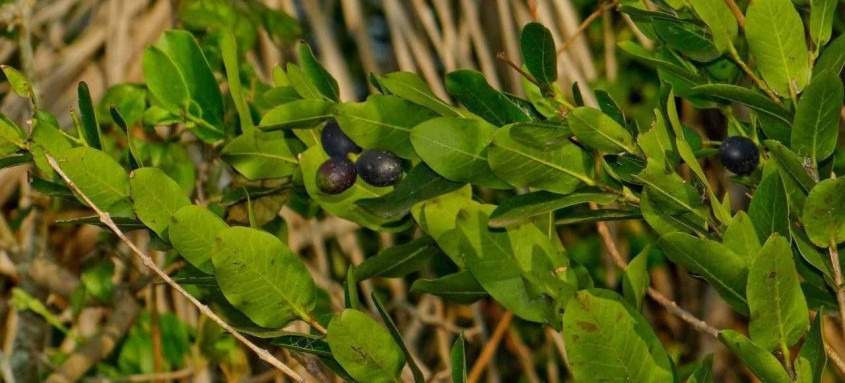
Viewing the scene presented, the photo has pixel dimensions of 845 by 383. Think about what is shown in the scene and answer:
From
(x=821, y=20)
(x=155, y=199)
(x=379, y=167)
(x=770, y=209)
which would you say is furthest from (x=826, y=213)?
(x=155, y=199)

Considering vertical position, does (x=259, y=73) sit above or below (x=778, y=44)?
below

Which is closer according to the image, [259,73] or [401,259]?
[401,259]

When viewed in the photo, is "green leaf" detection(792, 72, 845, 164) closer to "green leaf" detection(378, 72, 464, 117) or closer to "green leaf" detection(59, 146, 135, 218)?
"green leaf" detection(378, 72, 464, 117)

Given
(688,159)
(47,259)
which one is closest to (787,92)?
(688,159)

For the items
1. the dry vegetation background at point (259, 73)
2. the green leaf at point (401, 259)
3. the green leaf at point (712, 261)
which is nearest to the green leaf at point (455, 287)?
the green leaf at point (401, 259)

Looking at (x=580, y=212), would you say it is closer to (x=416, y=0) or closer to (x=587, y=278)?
(x=587, y=278)

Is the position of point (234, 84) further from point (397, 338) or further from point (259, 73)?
point (259, 73)
